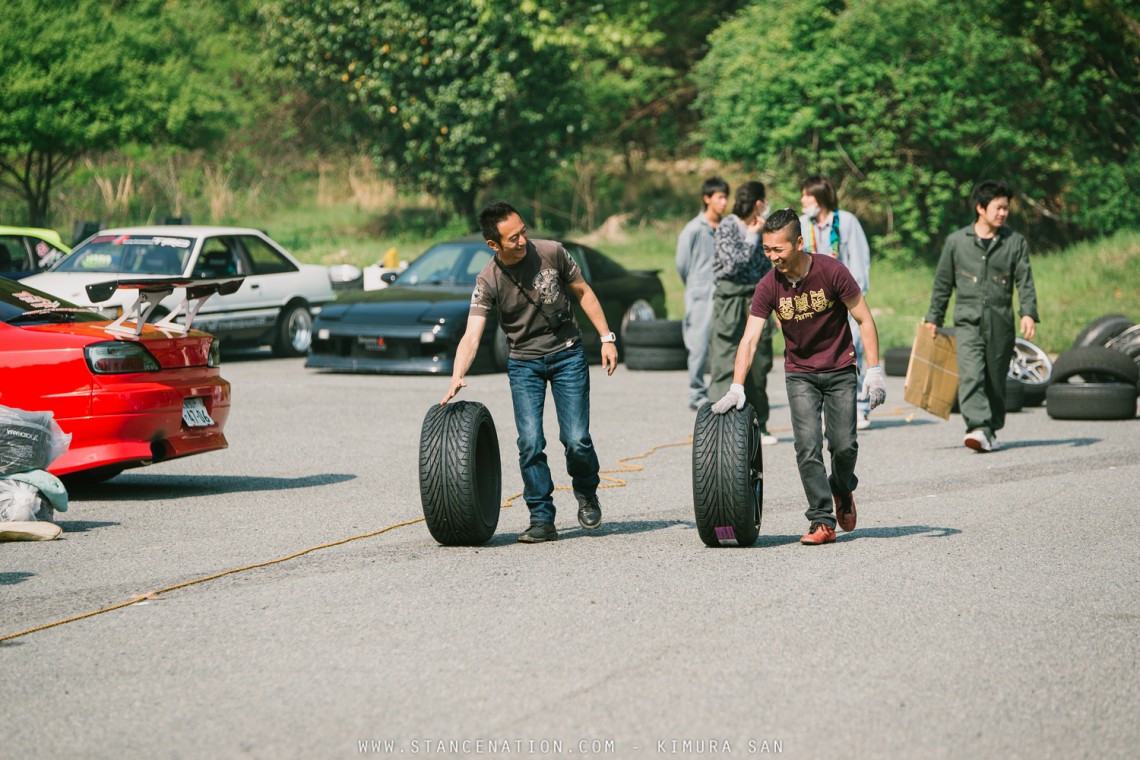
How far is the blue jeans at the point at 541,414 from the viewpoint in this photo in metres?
7.86

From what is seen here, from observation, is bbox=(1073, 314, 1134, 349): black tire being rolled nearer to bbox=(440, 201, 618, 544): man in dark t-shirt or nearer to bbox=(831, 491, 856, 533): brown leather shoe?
bbox=(831, 491, 856, 533): brown leather shoe

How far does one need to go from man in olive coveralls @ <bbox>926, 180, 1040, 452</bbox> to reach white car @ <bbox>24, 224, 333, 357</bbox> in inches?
316

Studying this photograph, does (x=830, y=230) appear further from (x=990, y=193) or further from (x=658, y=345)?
(x=658, y=345)

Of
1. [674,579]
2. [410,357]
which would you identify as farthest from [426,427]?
[410,357]


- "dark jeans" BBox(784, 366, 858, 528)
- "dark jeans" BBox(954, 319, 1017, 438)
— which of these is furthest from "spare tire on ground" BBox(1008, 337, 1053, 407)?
"dark jeans" BBox(784, 366, 858, 528)

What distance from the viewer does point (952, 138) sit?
2636 centimetres

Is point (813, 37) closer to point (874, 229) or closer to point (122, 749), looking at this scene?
point (874, 229)

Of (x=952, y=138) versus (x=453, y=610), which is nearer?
(x=453, y=610)

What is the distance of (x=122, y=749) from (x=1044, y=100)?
80.6ft

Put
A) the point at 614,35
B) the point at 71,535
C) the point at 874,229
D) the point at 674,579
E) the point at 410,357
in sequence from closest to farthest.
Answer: the point at 674,579, the point at 71,535, the point at 410,357, the point at 874,229, the point at 614,35

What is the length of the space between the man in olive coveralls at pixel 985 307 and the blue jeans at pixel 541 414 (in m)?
4.09

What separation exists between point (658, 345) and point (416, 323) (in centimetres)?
280

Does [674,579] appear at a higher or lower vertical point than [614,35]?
lower

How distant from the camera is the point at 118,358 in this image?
914 cm
